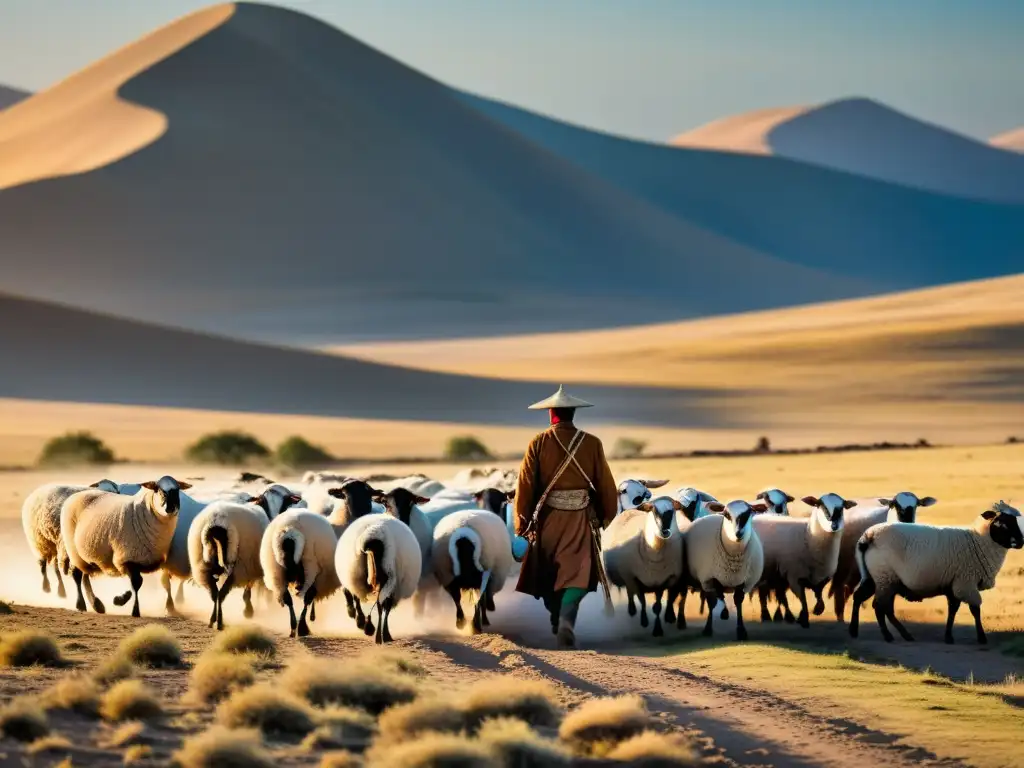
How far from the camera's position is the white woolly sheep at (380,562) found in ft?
51.0

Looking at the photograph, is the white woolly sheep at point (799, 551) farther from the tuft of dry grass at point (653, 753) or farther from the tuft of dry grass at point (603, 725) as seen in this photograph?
the tuft of dry grass at point (653, 753)

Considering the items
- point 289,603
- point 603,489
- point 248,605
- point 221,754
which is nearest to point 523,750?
point 221,754

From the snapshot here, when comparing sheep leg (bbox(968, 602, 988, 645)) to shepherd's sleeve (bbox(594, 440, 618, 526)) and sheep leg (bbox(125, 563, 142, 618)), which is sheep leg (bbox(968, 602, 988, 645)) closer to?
shepherd's sleeve (bbox(594, 440, 618, 526))

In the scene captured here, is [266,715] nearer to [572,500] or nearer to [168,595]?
[572,500]

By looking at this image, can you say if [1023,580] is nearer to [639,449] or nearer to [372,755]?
[372,755]

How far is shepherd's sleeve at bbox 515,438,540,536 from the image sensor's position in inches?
571

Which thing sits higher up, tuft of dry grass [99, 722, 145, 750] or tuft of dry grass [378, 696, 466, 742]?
tuft of dry grass [378, 696, 466, 742]

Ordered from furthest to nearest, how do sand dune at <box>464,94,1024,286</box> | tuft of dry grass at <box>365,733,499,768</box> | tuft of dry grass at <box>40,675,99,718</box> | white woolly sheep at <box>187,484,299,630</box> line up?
sand dune at <box>464,94,1024,286</box>
white woolly sheep at <box>187,484,299,630</box>
tuft of dry grass at <box>40,675,99,718</box>
tuft of dry grass at <box>365,733,499,768</box>

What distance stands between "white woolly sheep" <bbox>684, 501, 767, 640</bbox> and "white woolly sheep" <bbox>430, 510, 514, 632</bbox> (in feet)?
6.16

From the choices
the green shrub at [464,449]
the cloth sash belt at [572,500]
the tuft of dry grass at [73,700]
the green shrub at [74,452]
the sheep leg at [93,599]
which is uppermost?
the green shrub at [464,449]

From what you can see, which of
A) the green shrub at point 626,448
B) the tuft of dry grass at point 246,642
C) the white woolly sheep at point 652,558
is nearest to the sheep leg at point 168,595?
the white woolly sheep at point 652,558

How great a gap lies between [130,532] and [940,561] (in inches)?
303

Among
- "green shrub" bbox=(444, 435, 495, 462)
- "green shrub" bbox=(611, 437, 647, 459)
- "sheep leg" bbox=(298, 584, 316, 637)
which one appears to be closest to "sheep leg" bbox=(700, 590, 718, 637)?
"sheep leg" bbox=(298, 584, 316, 637)

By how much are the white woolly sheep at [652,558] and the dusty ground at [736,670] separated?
370 mm
